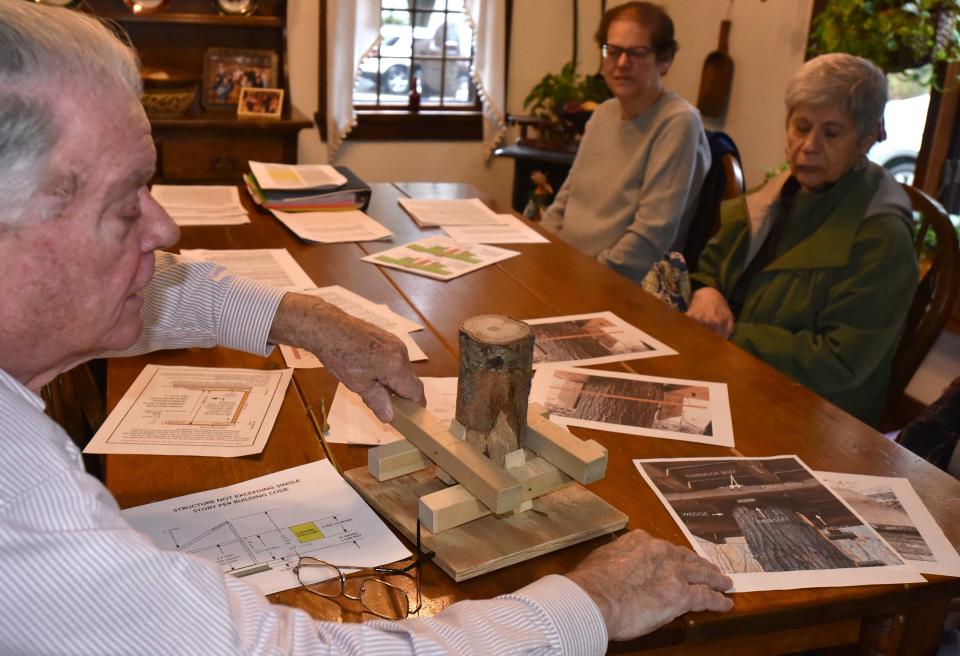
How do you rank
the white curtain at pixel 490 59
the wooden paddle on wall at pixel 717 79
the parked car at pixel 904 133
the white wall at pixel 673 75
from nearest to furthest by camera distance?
the parked car at pixel 904 133
the white wall at pixel 673 75
the wooden paddle on wall at pixel 717 79
the white curtain at pixel 490 59

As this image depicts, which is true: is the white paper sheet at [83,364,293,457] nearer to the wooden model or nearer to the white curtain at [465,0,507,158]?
the wooden model

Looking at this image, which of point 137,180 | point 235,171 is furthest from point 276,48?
point 137,180

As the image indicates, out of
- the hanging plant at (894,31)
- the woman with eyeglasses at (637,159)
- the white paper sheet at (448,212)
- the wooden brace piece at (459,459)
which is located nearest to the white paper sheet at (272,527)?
the wooden brace piece at (459,459)

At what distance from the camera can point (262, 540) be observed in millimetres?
1026

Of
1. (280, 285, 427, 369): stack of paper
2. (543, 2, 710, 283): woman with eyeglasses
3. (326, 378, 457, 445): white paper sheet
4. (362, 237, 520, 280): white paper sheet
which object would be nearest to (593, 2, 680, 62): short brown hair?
(543, 2, 710, 283): woman with eyeglasses

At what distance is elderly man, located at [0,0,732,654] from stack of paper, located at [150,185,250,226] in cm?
147

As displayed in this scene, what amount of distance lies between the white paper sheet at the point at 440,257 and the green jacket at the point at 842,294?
0.60m

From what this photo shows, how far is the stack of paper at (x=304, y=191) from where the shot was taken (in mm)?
2488

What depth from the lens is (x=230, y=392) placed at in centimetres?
141

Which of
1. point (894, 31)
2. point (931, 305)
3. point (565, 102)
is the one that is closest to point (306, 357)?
point (931, 305)

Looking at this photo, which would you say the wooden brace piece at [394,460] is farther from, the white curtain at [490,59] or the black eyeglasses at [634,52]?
the white curtain at [490,59]

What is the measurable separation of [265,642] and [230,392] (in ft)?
2.38

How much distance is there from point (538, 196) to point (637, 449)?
2654mm

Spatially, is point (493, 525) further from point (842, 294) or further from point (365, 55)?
point (365, 55)
